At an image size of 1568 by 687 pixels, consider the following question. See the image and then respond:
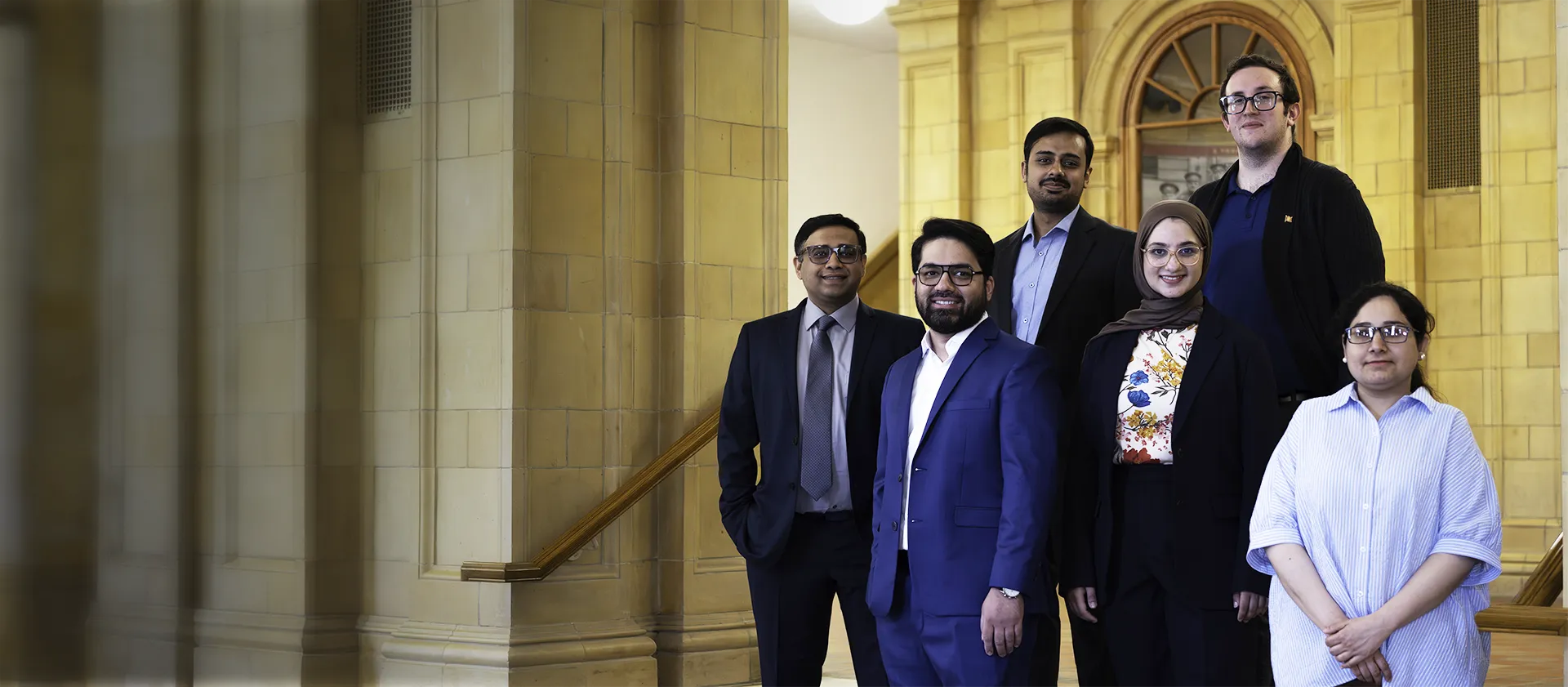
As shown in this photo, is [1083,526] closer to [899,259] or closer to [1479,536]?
[1479,536]

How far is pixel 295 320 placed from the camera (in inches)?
247

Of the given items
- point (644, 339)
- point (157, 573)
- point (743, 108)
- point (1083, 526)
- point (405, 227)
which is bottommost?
point (157, 573)

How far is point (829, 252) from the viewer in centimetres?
426

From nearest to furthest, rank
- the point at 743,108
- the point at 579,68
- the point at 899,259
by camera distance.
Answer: the point at 579,68, the point at 743,108, the point at 899,259

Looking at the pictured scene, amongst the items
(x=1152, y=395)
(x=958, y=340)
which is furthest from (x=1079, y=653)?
(x=958, y=340)

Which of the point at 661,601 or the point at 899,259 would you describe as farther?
the point at 899,259

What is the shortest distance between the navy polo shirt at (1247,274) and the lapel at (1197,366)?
0.32m

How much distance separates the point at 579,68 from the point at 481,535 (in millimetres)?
1840

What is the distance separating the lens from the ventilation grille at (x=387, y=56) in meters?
6.33

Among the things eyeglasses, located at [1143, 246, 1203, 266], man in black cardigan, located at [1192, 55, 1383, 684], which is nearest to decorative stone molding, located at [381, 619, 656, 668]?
man in black cardigan, located at [1192, 55, 1383, 684]

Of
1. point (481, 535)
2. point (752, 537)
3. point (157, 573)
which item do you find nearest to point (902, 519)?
point (752, 537)

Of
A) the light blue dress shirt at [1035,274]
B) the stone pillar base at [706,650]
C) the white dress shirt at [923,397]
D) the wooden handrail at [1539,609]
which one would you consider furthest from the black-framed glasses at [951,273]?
the stone pillar base at [706,650]

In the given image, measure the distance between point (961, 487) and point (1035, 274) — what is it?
0.80m

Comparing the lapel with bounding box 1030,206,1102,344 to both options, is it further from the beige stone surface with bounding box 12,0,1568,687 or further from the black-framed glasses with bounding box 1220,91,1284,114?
the beige stone surface with bounding box 12,0,1568,687
